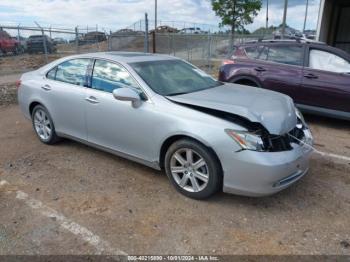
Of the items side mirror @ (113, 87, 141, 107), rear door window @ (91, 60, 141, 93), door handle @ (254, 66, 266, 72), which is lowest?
door handle @ (254, 66, 266, 72)

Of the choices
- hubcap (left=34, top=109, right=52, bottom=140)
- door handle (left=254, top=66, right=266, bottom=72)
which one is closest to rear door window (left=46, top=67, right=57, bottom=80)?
hubcap (left=34, top=109, right=52, bottom=140)

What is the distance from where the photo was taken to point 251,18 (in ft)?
75.9

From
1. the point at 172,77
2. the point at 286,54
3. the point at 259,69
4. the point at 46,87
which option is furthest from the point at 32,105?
the point at 286,54

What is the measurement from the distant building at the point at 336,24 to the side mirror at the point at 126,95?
39.9 feet

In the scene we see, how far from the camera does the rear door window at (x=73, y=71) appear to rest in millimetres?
4753

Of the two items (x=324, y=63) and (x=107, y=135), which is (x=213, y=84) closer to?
(x=107, y=135)

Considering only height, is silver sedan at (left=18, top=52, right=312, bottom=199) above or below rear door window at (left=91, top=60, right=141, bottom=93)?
below

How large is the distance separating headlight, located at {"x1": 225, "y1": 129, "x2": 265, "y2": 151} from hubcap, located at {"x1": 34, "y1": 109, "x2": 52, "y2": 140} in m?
3.17

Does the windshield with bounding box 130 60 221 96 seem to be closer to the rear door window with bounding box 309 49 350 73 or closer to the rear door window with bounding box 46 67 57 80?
the rear door window with bounding box 46 67 57 80

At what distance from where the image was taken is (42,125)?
17.9ft

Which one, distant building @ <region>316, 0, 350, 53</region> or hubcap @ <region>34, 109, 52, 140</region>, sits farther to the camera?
distant building @ <region>316, 0, 350, 53</region>

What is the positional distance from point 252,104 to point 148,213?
1.61m

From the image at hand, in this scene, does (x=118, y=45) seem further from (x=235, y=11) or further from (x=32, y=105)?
(x=32, y=105)

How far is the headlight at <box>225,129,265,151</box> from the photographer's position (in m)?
3.32
